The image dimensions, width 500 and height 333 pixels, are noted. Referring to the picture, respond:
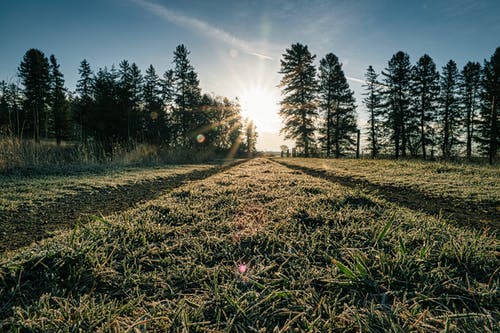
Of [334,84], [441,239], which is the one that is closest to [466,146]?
[334,84]

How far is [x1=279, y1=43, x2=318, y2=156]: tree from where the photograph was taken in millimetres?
28531

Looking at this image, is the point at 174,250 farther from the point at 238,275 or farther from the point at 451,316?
the point at 451,316

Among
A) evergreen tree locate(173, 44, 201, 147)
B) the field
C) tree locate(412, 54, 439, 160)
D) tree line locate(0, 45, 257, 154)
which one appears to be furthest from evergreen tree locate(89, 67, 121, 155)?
tree locate(412, 54, 439, 160)

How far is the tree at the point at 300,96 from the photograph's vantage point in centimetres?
2853

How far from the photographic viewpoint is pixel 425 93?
26.8m

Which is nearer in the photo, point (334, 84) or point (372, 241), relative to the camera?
point (372, 241)

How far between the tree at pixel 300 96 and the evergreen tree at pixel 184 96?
17.3m

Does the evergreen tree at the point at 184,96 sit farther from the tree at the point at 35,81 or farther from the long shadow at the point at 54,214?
the long shadow at the point at 54,214

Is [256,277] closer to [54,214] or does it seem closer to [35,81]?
[54,214]

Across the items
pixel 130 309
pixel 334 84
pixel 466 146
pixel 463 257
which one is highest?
pixel 334 84

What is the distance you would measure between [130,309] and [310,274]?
1.03 m

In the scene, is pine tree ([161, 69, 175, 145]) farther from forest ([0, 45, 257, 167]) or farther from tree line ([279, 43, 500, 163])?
tree line ([279, 43, 500, 163])

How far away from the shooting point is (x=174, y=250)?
176 centimetres

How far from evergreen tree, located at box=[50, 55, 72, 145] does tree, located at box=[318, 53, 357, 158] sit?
1546 inches
